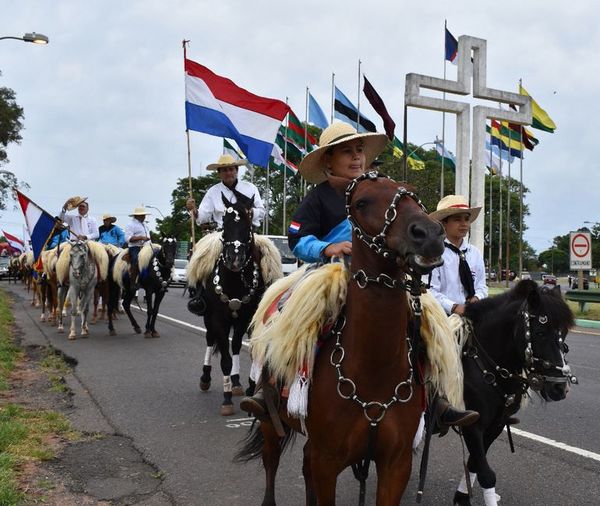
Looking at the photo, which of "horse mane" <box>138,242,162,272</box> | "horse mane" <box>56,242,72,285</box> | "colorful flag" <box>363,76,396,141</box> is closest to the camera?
"horse mane" <box>138,242,162,272</box>

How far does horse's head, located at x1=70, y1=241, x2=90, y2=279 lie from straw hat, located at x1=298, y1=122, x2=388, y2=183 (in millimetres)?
10072

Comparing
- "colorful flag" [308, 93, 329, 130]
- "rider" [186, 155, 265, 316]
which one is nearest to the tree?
"colorful flag" [308, 93, 329, 130]

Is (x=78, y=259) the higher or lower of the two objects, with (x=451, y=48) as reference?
lower

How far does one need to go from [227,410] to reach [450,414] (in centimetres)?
394

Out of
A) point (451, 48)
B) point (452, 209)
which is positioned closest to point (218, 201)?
point (452, 209)

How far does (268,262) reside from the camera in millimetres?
7414

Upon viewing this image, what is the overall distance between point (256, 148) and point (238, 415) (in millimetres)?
4413

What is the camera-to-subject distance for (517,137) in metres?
32.8

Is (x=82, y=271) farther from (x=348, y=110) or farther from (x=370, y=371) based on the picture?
(x=348, y=110)

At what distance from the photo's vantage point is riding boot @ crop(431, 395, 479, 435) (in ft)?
11.2

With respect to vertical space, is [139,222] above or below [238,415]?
above

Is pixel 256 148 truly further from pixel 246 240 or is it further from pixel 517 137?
pixel 517 137

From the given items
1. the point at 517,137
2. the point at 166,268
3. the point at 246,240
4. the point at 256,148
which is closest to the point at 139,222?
the point at 166,268

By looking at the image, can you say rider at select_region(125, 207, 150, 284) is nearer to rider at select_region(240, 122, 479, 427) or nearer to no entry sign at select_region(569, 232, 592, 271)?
rider at select_region(240, 122, 479, 427)
